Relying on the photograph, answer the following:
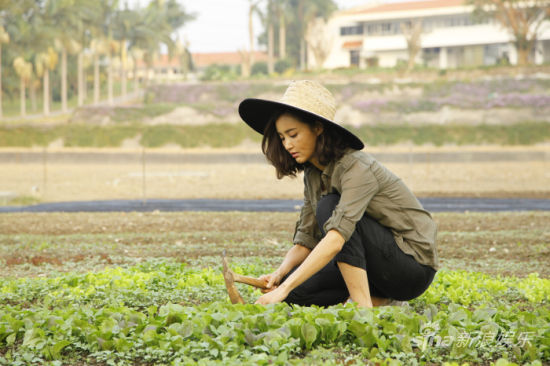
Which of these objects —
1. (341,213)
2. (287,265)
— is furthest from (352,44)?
(341,213)

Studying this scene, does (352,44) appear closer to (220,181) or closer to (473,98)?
(473,98)

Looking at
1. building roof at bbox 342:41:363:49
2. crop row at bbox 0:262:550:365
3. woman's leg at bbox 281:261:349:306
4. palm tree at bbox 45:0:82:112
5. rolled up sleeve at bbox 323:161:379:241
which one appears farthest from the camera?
building roof at bbox 342:41:363:49

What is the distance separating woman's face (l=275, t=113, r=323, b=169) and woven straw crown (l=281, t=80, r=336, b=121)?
9 centimetres

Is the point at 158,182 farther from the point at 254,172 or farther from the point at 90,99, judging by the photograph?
the point at 90,99

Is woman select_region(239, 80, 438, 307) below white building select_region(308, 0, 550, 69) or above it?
below

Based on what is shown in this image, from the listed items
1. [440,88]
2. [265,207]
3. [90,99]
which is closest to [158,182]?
[265,207]

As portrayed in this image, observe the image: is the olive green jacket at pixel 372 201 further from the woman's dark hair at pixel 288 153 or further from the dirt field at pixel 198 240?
the dirt field at pixel 198 240

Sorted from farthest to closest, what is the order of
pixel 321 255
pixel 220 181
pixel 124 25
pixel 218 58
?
pixel 218 58 → pixel 124 25 → pixel 220 181 → pixel 321 255

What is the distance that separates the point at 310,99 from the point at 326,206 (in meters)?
0.59

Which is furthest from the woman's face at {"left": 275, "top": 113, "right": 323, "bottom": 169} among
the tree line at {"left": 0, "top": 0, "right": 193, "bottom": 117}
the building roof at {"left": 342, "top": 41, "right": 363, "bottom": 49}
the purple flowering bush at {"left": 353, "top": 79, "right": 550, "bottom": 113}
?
the building roof at {"left": 342, "top": 41, "right": 363, "bottom": 49}

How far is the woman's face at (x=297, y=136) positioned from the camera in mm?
3639

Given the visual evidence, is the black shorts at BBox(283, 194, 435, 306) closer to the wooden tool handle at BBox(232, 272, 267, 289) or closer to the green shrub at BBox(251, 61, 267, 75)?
the wooden tool handle at BBox(232, 272, 267, 289)

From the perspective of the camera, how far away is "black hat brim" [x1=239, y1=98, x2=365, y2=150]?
358 centimetres

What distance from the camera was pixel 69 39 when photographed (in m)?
50.4
